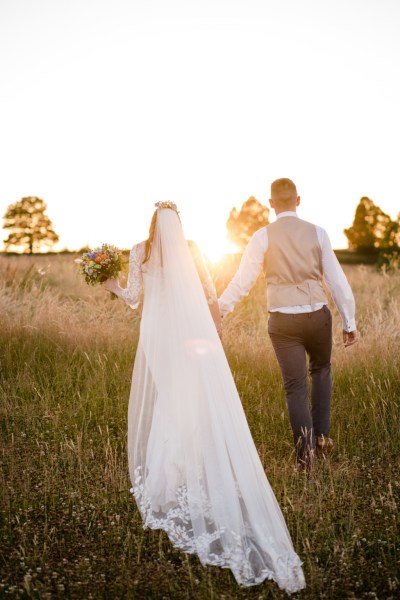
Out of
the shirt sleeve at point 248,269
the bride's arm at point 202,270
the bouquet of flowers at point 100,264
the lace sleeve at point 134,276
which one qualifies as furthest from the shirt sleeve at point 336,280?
the bouquet of flowers at point 100,264

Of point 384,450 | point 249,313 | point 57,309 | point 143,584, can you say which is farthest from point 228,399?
point 249,313

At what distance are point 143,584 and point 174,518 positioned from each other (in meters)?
0.64

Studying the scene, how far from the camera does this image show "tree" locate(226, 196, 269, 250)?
52406 millimetres

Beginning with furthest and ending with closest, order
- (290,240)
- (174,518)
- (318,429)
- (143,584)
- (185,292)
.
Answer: (318,429) → (290,240) → (185,292) → (174,518) → (143,584)

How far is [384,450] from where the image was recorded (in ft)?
15.4

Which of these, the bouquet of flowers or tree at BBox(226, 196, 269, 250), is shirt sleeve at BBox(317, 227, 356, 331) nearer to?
the bouquet of flowers

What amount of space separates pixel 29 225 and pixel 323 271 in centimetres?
4547

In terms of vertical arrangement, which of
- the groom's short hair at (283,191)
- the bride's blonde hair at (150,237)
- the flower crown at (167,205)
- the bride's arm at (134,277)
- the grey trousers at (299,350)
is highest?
the groom's short hair at (283,191)

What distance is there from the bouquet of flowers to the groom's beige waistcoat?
1365 millimetres

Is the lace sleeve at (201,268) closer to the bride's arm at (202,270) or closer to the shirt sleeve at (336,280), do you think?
the bride's arm at (202,270)

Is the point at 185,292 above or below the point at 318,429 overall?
above

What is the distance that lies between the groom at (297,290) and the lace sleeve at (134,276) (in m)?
0.85

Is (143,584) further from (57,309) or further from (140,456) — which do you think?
(57,309)

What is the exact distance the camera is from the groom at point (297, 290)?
443 centimetres
